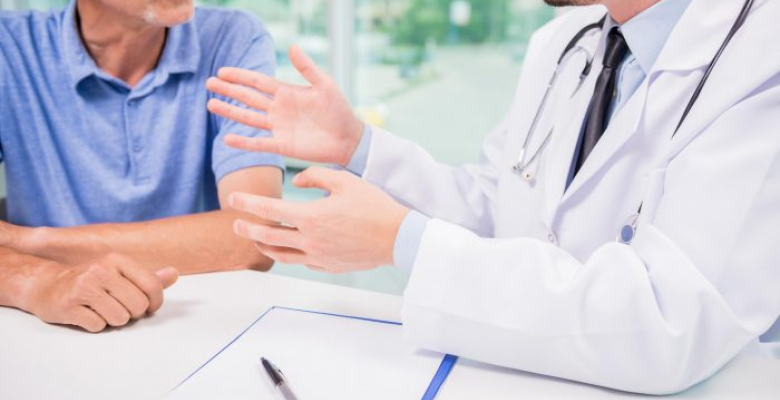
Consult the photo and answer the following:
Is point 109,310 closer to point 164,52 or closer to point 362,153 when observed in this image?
point 362,153

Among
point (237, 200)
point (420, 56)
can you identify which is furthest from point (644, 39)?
point (420, 56)

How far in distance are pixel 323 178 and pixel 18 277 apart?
472 millimetres

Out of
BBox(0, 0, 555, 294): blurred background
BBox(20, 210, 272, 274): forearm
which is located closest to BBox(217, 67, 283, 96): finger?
BBox(20, 210, 272, 274): forearm

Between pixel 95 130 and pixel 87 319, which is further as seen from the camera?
pixel 95 130

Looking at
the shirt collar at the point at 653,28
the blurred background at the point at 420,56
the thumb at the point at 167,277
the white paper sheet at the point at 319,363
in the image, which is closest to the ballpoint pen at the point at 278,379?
the white paper sheet at the point at 319,363

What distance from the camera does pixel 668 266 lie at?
0.67m

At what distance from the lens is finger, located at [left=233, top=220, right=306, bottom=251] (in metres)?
0.77

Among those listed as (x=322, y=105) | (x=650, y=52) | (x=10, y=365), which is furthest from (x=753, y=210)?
(x=10, y=365)

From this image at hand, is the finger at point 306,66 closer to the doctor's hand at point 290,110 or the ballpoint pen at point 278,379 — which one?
the doctor's hand at point 290,110

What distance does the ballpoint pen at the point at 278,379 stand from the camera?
640 mm

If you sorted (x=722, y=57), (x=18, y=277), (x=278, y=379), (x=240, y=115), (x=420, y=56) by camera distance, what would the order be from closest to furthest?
(x=278, y=379)
(x=722, y=57)
(x=18, y=277)
(x=240, y=115)
(x=420, y=56)

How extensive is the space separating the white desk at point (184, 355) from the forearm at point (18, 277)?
2cm

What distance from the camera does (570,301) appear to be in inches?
26.8

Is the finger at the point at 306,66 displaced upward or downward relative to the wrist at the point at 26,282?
upward
